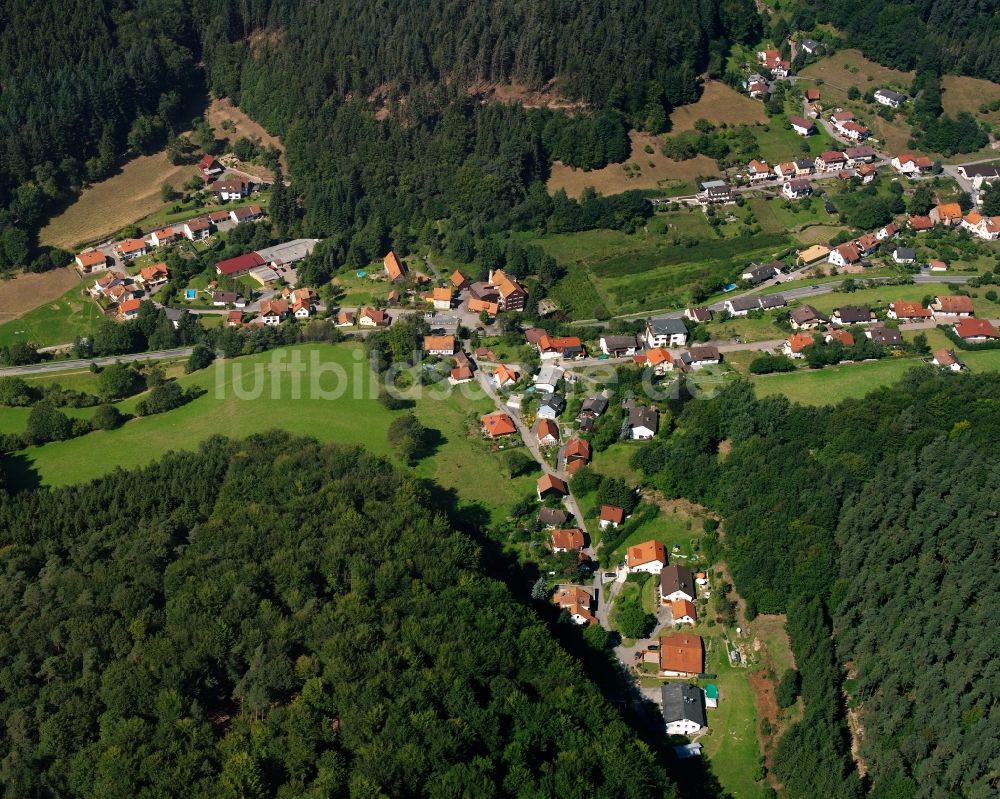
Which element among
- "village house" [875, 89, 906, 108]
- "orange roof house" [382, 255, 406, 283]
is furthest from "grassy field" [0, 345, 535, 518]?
"village house" [875, 89, 906, 108]

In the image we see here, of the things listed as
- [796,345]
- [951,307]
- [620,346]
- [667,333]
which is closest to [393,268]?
[620,346]

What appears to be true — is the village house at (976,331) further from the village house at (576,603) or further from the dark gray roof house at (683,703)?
the dark gray roof house at (683,703)

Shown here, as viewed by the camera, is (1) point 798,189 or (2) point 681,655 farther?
(1) point 798,189

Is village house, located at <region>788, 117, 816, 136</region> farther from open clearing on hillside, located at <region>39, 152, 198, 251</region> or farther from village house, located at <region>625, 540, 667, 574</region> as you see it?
open clearing on hillside, located at <region>39, 152, 198, 251</region>

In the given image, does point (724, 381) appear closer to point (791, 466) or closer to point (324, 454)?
point (791, 466)

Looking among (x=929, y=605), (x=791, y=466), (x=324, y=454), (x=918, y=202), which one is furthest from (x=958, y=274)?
(x=324, y=454)

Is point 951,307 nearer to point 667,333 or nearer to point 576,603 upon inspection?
point 667,333

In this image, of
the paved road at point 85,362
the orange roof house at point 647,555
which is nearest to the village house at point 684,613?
the orange roof house at point 647,555
